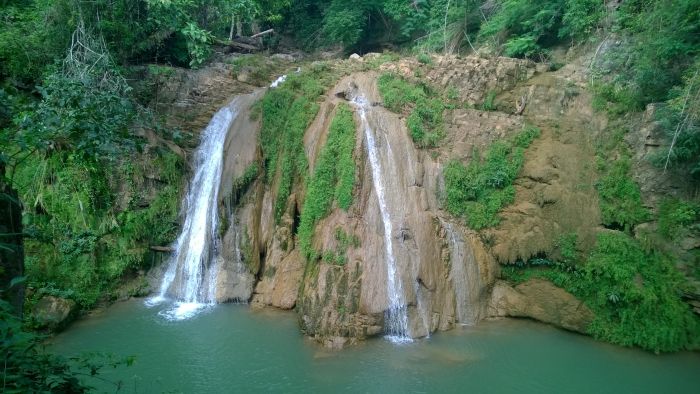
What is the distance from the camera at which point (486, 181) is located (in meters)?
10.5

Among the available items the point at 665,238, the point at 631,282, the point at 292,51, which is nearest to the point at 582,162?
the point at 665,238

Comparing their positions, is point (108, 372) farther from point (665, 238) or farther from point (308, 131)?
point (665, 238)

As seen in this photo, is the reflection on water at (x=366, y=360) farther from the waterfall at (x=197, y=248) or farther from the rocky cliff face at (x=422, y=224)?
the waterfall at (x=197, y=248)

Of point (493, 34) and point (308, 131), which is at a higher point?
point (493, 34)

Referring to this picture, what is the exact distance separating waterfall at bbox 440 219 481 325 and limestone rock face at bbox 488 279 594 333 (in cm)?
48

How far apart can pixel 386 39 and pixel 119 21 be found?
463 inches

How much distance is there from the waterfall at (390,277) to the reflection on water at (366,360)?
374 millimetres

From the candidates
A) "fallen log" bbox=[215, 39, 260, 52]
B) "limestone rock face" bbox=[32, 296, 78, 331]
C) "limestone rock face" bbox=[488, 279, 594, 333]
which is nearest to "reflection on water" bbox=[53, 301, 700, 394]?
"limestone rock face" bbox=[488, 279, 594, 333]

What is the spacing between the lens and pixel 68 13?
10609 millimetres

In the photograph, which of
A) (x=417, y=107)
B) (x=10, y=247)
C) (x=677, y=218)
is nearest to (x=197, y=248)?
(x=417, y=107)

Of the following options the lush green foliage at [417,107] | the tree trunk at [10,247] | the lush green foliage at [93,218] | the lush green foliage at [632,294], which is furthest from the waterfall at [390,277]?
the tree trunk at [10,247]

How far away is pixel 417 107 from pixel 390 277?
458 cm

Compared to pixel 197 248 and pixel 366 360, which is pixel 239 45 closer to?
pixel 197 248

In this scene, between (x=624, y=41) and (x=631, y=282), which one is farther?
(x=624, y=41)
